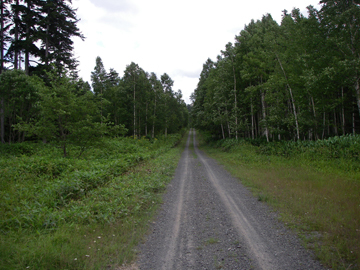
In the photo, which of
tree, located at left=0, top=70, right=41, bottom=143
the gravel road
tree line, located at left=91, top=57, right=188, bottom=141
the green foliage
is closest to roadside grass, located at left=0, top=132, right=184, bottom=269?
the green foliage

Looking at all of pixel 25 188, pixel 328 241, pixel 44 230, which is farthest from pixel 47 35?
pixel 328 241

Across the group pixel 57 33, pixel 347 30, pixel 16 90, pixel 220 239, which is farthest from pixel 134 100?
pixel 220 239

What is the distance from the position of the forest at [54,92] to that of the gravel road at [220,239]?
28.5 ft

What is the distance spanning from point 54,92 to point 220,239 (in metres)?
11.6

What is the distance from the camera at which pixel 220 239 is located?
4.45 m

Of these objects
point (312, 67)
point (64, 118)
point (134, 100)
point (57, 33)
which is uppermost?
point (57, 33)

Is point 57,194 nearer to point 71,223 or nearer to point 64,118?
point 71,223

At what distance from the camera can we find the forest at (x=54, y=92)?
40.0 feet

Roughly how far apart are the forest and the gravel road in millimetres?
8688

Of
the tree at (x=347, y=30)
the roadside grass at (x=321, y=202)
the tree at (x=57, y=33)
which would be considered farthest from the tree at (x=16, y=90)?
the tree at (x=347, y=30)

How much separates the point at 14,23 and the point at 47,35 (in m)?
3.67

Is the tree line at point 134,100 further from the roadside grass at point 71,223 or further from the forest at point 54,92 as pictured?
the roadside grass at point 71,223

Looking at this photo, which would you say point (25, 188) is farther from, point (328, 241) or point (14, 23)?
point (14, 23)

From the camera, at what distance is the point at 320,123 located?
16.5m
